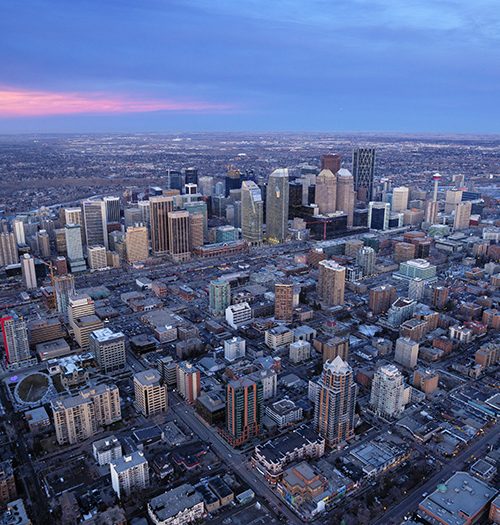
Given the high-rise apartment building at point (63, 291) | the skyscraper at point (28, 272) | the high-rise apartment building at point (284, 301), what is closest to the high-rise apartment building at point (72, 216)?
the skyscraper at point (28, 272)

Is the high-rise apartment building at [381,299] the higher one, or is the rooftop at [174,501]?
the high-rise apartment building at [381,299]

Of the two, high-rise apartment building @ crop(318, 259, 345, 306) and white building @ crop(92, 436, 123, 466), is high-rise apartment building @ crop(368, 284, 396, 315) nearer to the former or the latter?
high-rise apartment building @ crop(318, 259, 345, 306)

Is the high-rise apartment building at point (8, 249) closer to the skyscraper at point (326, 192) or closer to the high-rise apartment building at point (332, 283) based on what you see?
the high-rise apartment building at point (332, 283)

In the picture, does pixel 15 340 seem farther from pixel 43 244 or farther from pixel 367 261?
pixel 367 261

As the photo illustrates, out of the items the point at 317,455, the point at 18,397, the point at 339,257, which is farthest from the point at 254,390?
the point at 339,257

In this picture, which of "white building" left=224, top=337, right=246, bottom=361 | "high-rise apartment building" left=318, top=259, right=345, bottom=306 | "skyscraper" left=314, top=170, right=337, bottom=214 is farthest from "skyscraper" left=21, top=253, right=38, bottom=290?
"skyscraper" left=314, top=170, right=337, bottom=214

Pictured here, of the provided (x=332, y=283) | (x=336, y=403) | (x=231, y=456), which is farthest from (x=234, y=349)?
(x=332, y=283)

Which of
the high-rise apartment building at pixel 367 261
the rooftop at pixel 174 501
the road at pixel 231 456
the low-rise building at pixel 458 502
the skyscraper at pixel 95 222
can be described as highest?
the skyscraper at pixel 95 222
